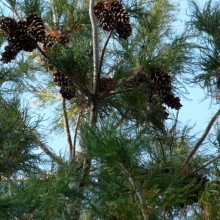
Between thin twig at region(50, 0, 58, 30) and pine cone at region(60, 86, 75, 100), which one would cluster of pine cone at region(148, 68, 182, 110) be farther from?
thin twig at region(50, 0, 58, 30)

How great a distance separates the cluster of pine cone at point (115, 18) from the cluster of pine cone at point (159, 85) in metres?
0.11

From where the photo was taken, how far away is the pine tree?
1446 mm

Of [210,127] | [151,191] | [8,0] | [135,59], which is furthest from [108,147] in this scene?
[8,0]

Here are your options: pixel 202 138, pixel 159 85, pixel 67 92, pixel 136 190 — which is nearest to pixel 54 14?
pixel 67 92

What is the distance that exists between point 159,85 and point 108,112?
185 millimetres

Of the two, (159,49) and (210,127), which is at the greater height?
(159,49)

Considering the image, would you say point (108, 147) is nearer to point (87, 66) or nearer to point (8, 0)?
point (87, 66)

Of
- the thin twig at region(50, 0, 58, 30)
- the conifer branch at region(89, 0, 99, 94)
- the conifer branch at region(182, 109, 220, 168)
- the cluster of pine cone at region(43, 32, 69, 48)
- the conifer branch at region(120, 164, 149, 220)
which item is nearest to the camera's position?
the conifer branch at region(120, 164, 149, 220)

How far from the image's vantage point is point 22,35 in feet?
6.27

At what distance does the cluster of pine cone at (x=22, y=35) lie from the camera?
6.22ft

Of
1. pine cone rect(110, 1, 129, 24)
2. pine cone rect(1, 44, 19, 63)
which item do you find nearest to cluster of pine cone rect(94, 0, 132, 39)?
pine cone rect(110, 1, 129, 24)

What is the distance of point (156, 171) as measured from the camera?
5.11 feet

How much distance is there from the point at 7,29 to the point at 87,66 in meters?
0.21

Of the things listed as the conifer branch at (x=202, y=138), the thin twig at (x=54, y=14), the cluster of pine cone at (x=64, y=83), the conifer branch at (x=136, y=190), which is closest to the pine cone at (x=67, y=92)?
the cluster of pine cone at (x=64, y=83)
